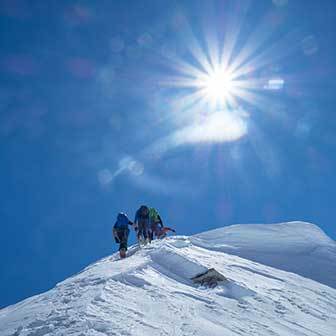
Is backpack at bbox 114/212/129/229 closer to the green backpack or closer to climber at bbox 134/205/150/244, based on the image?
climber at bbox 134/205/150/244

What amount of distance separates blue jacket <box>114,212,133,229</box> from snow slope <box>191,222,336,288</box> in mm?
5025

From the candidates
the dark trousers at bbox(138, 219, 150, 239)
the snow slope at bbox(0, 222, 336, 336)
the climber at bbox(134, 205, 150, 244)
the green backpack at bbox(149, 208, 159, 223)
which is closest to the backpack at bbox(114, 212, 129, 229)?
the climber at bbox(134, 205, 150, 244)

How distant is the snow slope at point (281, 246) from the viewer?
17.5m

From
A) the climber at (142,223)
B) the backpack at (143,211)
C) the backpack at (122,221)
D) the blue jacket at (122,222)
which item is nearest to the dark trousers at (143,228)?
the climber at (142,223)

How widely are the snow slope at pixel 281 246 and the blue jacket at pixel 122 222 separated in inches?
198

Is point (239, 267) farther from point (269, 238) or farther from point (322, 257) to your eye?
point (269, 238)

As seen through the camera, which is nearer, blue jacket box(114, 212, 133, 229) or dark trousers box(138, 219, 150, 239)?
blue jacket box(114, 212, 133, 229)

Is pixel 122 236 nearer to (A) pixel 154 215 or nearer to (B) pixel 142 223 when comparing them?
(B) pixel 142 223

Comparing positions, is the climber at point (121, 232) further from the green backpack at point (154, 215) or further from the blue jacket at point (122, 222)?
the green backpack at point (154, 215)

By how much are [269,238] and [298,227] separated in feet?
18.8

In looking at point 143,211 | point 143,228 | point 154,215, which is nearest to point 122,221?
point 143,211

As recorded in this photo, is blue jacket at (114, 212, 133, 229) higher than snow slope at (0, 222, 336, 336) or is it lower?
higher

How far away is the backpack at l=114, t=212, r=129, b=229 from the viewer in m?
15.0

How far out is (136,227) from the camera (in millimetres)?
16484
